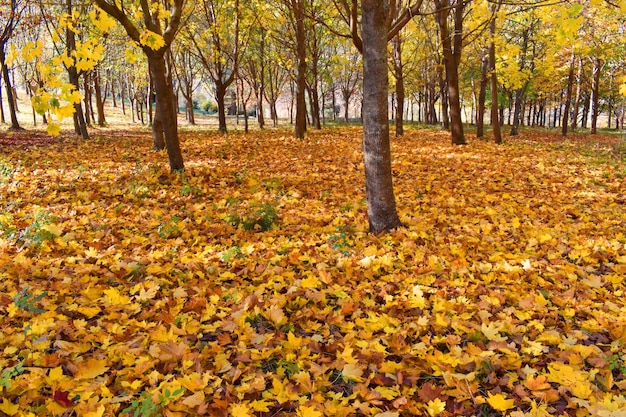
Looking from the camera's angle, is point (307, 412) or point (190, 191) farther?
point (190, 191)

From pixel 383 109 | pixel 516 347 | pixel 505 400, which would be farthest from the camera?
pixel 383 109

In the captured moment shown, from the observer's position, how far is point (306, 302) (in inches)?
147

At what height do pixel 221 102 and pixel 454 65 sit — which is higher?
pixel 454 65

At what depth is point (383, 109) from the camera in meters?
5.15

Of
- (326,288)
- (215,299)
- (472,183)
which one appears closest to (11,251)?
(215,299)

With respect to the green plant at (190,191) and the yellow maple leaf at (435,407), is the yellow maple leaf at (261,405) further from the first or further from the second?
the green plant at (190,191)

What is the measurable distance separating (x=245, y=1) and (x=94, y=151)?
796 cm

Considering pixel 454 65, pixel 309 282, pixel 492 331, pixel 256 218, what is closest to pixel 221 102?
pixel 454 65

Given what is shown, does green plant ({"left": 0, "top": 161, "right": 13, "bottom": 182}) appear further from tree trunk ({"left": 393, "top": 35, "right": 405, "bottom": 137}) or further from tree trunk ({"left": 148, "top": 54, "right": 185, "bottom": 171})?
tree trunk ({"left": 393, "top": 35, "right": 405, "bottom": 137})

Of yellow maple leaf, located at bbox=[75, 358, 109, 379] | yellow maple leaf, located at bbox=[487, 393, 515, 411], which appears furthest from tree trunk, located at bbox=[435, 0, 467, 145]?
yellow maple leaf, located at bbox=[75, 358, 109, 379]

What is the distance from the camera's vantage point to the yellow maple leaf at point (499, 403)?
7.76 ft

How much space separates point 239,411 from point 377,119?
12.7 ft

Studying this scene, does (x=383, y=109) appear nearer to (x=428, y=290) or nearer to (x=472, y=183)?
(x=428, y=290)

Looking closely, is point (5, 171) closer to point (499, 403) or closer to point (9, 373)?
point (9, 373)
